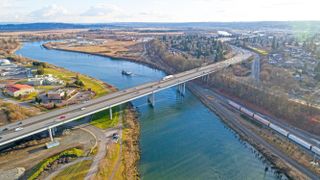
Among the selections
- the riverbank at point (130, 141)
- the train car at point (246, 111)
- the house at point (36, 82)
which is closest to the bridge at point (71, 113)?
the riverbank at point (130, 141)

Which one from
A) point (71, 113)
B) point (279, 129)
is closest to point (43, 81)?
point (71, 113)

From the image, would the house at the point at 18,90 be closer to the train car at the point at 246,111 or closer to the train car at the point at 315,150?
the train car at the point at 246,111

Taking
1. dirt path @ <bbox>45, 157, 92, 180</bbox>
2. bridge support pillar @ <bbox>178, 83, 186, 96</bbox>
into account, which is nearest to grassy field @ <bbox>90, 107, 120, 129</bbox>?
dirt path @ <bbox>45, 157, 92, 180</bbox>

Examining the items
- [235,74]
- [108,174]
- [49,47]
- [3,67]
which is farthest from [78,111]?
[49,47]

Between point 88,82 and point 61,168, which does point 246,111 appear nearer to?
point 61,168

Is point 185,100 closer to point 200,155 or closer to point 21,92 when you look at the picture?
point 200,155
